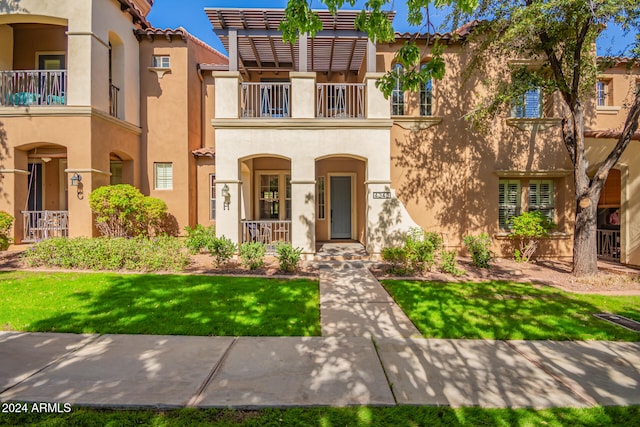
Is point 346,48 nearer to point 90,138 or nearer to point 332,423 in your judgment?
point 90,138

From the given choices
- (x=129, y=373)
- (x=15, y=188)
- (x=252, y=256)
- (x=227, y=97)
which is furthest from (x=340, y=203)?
(x=15, y=188)

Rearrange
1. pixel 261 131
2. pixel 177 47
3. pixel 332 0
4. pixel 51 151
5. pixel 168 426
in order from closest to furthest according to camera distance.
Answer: pixel 168 426, pixel 332 0, pixel 261 131, pixel 51 151, pixel 177 47

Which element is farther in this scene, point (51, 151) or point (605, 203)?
point (605, 203)

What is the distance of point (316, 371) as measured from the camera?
3.51 m

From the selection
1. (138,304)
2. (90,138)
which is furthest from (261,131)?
(138,304)

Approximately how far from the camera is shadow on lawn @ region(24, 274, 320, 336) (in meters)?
4.63

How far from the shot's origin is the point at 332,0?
4348 mm

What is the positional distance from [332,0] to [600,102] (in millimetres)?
14945

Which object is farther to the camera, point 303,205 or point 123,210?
point 123,210

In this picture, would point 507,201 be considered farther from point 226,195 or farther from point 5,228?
point 5,228

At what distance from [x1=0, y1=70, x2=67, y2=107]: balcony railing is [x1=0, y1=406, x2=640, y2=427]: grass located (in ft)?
38.0

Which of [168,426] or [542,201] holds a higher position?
[542,201]

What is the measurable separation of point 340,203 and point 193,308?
8.43 m

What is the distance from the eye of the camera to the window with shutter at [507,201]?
11148 millimetres
